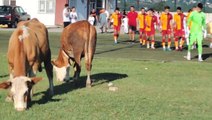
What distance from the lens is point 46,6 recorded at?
52.7 meters

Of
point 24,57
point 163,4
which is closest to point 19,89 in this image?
point 24,57

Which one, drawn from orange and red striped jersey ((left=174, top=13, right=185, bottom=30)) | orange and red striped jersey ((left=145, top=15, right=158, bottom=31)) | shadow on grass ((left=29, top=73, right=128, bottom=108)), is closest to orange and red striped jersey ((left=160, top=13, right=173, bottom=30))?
orange and red striped jersey ((left=174, top=13, right=185, bottom=30))

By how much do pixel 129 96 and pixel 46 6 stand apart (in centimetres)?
4187

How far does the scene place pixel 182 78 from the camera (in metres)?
15.4

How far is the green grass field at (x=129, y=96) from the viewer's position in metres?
9.69

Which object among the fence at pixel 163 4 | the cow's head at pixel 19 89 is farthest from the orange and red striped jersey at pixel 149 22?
the fence at pixel 163 4

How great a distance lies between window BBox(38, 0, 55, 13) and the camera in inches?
2068

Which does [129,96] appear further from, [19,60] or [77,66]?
[19,60]

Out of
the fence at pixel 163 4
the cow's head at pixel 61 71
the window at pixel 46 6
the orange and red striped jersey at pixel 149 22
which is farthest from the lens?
the window at pixel 46 6

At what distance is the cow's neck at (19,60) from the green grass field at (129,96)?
0.72m

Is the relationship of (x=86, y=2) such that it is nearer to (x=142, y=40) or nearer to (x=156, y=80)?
(x=142, y=40)

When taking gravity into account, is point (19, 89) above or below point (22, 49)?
below

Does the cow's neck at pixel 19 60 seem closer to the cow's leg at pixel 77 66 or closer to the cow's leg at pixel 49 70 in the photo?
the cow's leg at pixel 49 70

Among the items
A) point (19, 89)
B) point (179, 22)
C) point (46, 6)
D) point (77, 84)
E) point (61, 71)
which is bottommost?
point (77, 84)
